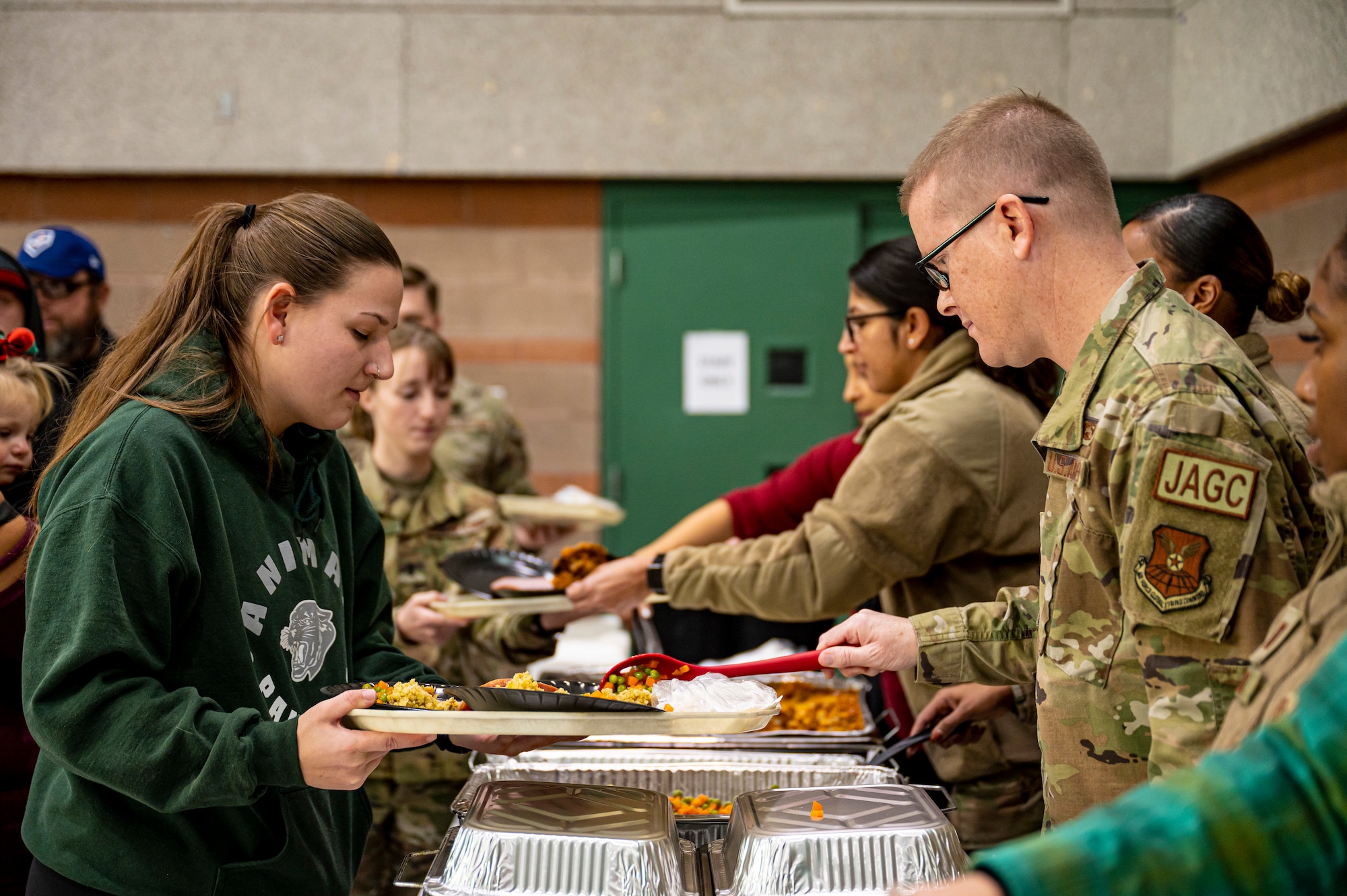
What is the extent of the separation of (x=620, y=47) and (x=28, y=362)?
9.25 feet

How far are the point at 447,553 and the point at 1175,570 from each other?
180cm

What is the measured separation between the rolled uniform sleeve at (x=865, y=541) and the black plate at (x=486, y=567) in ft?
1.76

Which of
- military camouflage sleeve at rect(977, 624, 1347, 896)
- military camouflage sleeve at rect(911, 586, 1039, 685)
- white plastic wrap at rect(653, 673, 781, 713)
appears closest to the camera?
military camouflage sleeve at rect(977, 624, 1347, 896)

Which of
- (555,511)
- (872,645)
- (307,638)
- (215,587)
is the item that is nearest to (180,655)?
(215,587)

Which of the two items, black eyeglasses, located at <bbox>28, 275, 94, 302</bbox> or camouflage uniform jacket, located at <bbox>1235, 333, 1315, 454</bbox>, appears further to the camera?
black eyeglasses, located at <bbox>28, 275, 94, 302</bbox>

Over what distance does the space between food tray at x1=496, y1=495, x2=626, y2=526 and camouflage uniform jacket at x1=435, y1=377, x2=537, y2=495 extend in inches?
16.8

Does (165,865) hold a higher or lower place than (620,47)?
lower

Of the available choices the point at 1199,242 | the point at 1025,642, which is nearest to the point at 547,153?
the point at 1199,242

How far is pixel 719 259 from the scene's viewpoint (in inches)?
172

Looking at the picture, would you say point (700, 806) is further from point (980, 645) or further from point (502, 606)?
point (502, 606)

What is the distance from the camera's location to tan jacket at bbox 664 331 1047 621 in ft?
5.94

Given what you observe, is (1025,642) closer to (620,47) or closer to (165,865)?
(165,865)

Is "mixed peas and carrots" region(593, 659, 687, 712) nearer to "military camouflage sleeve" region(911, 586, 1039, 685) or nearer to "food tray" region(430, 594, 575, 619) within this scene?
"military camouflage sleeve" region(911, 586, 1039, 685)

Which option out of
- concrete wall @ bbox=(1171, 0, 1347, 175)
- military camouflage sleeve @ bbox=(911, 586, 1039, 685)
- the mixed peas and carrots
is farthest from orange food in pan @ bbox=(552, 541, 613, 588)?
concrete wall @ bbox=(1171, 0, 1347, 175)
